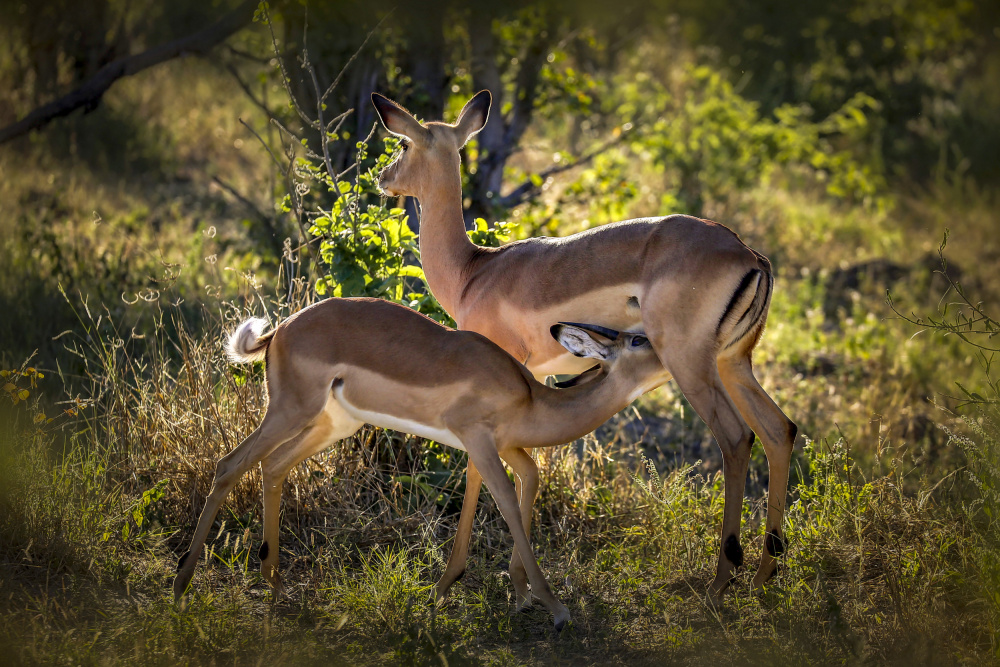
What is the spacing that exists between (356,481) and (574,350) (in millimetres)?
1688

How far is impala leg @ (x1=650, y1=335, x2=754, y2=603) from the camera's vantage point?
12.7 feet

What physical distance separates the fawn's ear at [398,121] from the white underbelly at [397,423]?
1.48m

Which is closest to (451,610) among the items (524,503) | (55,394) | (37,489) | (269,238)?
(524,503)

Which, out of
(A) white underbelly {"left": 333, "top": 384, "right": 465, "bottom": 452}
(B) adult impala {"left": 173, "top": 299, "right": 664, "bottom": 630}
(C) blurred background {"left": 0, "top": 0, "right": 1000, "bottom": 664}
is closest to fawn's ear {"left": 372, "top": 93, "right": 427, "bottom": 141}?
(C) blurred background {"left": 0, "top": 0, "right": 1000, "bottom": 664}

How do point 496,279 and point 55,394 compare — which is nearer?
point 496,279

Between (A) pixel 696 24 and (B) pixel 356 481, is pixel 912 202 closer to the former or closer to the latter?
(A) pixel 696 24

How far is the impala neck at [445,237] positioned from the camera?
15.7ft

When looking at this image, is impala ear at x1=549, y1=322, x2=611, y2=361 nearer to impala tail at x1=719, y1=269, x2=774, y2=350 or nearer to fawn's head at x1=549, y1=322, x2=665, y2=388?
fawn's head at x1=549, y1=322, x2=665, y2=388

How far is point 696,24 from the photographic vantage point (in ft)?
51.5

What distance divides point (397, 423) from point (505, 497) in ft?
1.69

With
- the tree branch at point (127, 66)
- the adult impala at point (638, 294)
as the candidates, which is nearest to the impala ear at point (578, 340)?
the adult impala at point (638, 294)

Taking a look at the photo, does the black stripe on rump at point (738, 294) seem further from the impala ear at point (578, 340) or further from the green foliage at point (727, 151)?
the green foliage at point (727, 151)

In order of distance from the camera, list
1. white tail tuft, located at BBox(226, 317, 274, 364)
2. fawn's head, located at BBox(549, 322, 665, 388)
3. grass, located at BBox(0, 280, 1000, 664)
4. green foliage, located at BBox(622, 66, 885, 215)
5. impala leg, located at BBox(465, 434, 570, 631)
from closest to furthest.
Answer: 1. grass, located at BBox(0, 280, 1000, 664)
2. impala leg, located at BBox(465, 434, 570, 631)
3. fawn's head, located at BBox(549, 322, 665, 388)
4. white tail tuft, located at BBox(226, 317, 274, 364)
5. green foliage, located at BBox(622, 66, 885, 215)

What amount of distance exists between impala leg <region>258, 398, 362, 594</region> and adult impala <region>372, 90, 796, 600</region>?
2.21ft
